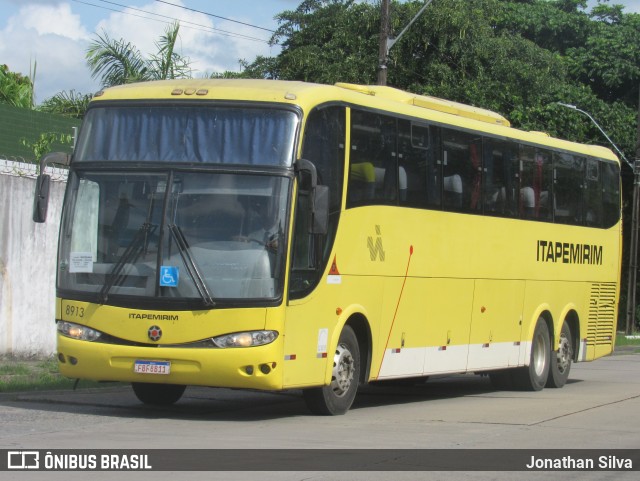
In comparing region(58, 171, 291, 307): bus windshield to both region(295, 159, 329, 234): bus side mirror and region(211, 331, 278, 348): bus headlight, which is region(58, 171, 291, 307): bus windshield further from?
region(211, 331, 278, 348): bus headlight

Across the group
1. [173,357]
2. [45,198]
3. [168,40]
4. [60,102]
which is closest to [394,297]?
[173,357]

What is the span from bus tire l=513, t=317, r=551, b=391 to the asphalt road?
79cm

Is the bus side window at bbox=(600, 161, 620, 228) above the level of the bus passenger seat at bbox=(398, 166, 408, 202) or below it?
above

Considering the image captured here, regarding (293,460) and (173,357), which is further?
(173,357)

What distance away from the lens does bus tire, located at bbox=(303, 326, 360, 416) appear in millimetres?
13273

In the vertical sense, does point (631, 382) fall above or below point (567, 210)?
below

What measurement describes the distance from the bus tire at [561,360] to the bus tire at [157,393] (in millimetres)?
7265

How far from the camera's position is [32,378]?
54.7 ft

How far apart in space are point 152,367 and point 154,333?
35 centimetres

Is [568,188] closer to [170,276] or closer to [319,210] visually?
[319,210]

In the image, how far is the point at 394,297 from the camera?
576 inches

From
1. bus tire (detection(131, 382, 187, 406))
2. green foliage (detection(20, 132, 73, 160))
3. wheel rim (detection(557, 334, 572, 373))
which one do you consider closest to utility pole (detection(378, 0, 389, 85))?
green foliage (detection(20, 132, 73, 160))

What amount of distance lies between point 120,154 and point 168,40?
1815cm

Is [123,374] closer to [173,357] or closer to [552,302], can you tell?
[173,357]
